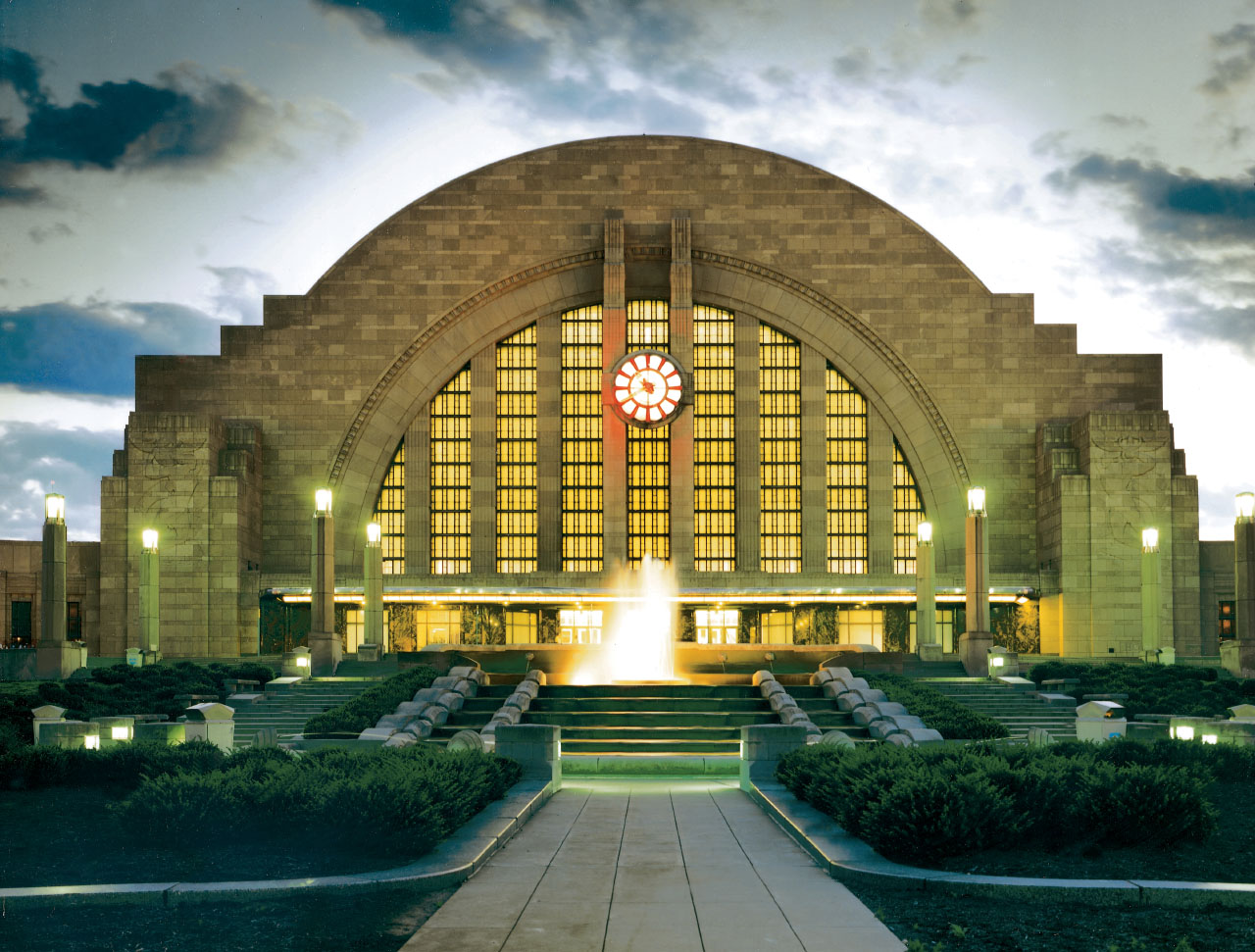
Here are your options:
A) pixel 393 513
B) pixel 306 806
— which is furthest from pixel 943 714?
pixel 393 513

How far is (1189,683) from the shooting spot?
35438 mm

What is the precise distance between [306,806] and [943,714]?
17.4 meters

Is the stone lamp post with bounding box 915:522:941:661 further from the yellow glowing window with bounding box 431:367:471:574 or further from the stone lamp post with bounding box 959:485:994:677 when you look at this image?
the yellow glowing window with bounding box 431:367:471:574

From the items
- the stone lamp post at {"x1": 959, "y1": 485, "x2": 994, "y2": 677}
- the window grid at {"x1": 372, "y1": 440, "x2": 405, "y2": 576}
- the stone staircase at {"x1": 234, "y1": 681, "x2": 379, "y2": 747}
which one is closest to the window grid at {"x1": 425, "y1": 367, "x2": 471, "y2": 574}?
the window grid at {"x1": 372, "y1": 440, "x2": 405, "y2": 576}

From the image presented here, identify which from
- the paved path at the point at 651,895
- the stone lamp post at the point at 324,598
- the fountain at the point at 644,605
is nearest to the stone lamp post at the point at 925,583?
the fountain at the point at 644,605

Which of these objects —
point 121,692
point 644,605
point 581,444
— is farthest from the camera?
point 581,444

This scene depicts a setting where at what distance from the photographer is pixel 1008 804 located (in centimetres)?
1278

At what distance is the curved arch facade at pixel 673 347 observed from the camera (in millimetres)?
61156

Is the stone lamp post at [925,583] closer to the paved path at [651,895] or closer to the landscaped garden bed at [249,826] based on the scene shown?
the paved path at [651,895]

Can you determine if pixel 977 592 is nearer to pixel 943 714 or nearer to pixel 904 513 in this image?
pixel 943 714

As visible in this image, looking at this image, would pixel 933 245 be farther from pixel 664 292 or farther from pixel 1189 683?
pixel 1189 683

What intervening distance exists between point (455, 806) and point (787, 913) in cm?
467

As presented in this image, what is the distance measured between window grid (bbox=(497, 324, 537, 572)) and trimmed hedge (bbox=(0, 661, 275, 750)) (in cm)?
2241

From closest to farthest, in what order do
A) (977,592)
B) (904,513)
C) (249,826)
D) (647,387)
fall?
(249,826), (977,592), (647,387), (904,513)
